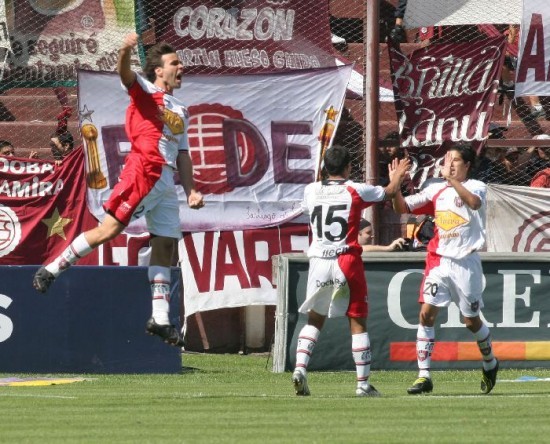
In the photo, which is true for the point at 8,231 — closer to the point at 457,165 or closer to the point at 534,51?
the point at 534,51

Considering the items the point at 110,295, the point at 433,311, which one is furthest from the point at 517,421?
the point at 110,295

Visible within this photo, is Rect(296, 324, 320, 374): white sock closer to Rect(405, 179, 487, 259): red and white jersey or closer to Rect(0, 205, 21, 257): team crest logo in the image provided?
Rect(405, 179, 487, 259): red and white jersey

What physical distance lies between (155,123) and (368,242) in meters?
5.69

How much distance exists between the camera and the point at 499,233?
17078 mm

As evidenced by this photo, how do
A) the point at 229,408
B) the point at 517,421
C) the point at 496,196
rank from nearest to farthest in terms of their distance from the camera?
the point at 517,421 < the point at 229,408 < the point at 496,196

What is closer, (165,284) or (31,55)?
(165,284)

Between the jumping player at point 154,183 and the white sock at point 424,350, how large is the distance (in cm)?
232

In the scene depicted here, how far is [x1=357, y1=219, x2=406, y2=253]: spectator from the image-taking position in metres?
15.3

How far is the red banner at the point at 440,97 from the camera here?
1725 centimetres

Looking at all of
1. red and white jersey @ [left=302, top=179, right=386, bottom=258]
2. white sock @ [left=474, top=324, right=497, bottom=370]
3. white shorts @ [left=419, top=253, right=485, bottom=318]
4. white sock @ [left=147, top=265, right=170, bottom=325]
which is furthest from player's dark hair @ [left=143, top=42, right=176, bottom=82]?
white sock @ [left=474, top=324, right=497, bottom=370]

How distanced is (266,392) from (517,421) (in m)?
3.37

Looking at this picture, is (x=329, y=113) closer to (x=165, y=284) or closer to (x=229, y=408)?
(x=165, y=284)

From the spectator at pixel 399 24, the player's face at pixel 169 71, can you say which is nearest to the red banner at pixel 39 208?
the spectator at pixel 399 24

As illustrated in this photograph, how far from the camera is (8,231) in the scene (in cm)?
1712
